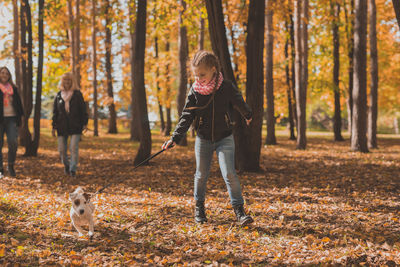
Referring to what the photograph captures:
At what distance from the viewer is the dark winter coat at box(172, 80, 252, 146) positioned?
4238 millimetres

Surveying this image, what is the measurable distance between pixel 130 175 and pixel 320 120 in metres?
46.8

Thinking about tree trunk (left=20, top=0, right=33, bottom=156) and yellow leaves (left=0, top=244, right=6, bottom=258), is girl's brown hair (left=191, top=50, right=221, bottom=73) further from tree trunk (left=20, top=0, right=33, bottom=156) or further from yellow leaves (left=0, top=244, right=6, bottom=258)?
tree trunk (left=20, top=0, right=33, bottom=156)

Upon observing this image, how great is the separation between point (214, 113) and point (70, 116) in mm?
4557

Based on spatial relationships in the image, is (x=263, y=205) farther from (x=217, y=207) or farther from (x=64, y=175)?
(x=64, y=175)

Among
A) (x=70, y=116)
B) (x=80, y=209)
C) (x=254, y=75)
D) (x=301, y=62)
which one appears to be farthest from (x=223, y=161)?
(x=301, y=62)

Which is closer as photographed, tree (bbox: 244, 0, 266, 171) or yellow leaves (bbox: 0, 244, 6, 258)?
yellow leaves (bbox: 0, 244, 6, 258)

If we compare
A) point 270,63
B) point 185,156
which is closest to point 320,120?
point 270,63

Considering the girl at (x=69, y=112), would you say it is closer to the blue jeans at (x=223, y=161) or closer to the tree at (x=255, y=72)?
the tree at (x=255, y=72)

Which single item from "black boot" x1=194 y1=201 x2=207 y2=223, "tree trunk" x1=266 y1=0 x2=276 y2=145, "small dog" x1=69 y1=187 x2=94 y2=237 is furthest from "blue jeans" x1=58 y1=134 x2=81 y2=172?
"tree trunk" x1=266 y1=0 x2=276 y2=145

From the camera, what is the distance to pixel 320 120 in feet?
169

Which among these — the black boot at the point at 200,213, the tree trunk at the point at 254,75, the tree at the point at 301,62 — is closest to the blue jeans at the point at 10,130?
the black boot at the point at 200,213

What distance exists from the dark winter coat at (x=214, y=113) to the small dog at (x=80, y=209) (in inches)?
48.4

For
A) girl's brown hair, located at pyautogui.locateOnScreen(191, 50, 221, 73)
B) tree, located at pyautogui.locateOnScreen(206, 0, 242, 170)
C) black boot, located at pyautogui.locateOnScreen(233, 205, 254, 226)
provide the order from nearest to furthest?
girl's brown hair, located at pyautogui.locateOnScreen(191, 50, 221, 73) → black boot, located at pyautogui.locateOnScreen(233, 205, 254, 226) → tree, located at pyautogui.locateOnScreen(206, 0, 242, 170)

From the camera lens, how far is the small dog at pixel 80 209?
3953mm
